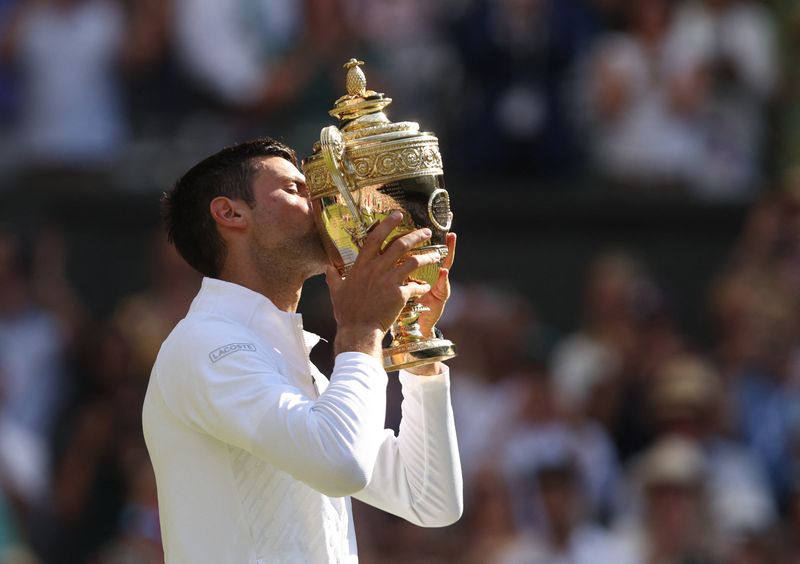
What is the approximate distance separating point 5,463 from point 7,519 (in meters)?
0.29

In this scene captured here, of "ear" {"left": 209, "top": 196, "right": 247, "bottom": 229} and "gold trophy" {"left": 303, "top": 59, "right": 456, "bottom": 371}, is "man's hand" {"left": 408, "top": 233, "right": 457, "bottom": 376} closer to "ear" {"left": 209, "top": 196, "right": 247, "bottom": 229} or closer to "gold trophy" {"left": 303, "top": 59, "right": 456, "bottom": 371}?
"gold trophy" {"left": 303, "top": 59, "right": 456, "bottom": 371}

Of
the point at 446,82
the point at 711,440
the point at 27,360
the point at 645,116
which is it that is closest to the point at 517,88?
the point at 446,82

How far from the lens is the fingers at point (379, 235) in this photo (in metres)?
3.86

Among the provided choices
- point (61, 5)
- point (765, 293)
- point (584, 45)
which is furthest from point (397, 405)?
point (61, 5)

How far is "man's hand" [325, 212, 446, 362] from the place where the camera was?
3820 millimetres

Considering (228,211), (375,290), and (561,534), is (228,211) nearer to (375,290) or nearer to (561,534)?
(375,290)

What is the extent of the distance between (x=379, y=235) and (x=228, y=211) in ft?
1.35

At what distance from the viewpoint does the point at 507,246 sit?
9.80 metres

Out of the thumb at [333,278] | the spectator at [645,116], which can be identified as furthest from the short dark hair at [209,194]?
the spectator at [645,116]

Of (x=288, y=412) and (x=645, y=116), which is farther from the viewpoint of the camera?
(x=645, y=116)

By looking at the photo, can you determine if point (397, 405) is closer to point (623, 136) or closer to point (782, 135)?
point (623, 136)

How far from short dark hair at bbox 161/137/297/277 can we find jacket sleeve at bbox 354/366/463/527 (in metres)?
0.56

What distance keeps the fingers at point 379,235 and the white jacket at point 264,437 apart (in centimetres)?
25

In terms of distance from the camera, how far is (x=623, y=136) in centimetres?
999
